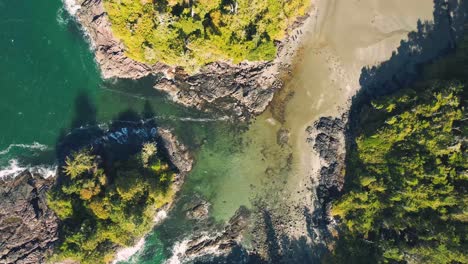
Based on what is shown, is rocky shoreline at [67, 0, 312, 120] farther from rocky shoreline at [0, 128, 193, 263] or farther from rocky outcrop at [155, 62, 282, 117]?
rocky shoreline at [0, 128, 193, 263]

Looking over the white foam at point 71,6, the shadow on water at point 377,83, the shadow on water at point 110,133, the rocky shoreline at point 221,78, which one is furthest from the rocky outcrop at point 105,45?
the shadow on water at point 377,83

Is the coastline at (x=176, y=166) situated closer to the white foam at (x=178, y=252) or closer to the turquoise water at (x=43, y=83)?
the white foam at (x=178, y=252)

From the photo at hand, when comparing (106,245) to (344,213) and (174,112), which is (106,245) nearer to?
(174,112)

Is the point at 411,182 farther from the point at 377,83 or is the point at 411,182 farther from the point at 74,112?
the point at 74,112

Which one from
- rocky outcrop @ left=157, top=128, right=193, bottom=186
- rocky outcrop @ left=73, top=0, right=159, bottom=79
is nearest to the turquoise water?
rocky outcrop @ left=73, top=0, right=159, bottom=79

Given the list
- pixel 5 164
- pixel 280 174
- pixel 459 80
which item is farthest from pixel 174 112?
pixel 459 80

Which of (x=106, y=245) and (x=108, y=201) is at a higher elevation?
(x=108, y=201)
